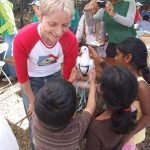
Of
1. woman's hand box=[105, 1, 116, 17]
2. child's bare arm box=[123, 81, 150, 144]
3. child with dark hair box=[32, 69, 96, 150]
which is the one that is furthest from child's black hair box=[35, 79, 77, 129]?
woman's hand box=[105, 1, 116, 17]

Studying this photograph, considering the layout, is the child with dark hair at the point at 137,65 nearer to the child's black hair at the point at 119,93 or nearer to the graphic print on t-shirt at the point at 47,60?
the child's black hair at the point at 119,93

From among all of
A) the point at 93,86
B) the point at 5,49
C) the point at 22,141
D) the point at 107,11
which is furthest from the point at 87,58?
the point at 5,49

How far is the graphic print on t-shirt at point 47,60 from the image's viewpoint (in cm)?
168

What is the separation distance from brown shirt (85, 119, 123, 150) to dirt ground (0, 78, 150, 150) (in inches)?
54.8

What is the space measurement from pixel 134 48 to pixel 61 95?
71 cm

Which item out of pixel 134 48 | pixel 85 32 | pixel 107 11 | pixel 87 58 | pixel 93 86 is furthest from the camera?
pixel 85 32

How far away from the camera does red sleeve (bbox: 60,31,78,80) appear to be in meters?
1.67

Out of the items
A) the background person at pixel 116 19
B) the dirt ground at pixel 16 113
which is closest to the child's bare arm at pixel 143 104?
the dirt ground at pixel 16 113

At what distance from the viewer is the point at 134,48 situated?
1.75m

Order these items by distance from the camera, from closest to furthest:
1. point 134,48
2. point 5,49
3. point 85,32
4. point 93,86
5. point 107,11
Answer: point 93,86 → point 134,48 → point 107,11 → point 85,32 → point 5,49

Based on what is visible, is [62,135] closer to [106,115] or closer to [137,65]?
[106,115]

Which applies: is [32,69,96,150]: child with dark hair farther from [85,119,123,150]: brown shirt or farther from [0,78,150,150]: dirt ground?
[0,78,150,150]: dirt ground

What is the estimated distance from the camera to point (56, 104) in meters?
1.24

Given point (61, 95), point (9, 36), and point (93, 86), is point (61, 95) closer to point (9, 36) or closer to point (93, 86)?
point (93, 86)
